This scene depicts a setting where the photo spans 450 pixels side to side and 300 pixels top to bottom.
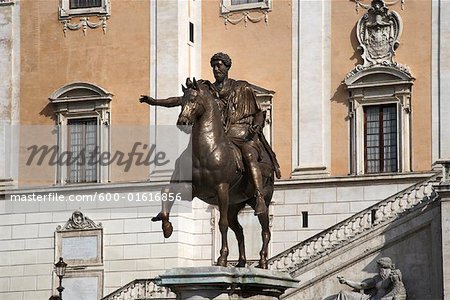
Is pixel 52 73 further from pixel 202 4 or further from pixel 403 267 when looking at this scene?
pixel 403 267

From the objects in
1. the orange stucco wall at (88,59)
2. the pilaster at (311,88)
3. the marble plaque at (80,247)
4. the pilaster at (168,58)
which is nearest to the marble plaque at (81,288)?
the marble plaque at (80,247)

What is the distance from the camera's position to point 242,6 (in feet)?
135

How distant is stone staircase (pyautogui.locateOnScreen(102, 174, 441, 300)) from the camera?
A: 3559 cm

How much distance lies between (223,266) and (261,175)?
1526mm

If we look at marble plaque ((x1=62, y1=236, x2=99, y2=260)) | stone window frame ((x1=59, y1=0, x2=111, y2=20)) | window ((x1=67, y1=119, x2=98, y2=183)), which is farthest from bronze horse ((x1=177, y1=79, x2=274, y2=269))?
stone window frame ((x1=59, y1=0, x2=111, y2=20))

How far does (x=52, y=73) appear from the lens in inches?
1668

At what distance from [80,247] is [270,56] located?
7.41 metres

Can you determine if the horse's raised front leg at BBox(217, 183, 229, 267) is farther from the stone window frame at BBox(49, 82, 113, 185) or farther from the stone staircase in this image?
the stone window frame at BBox(49, 82, 113, 185)

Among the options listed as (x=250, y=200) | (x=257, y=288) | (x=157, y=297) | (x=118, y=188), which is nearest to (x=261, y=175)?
(x=250, y=200)

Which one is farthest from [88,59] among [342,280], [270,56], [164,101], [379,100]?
[164,101]

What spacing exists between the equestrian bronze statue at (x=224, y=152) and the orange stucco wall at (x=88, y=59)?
1951 centimetres

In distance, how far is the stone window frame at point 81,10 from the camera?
4188 cm

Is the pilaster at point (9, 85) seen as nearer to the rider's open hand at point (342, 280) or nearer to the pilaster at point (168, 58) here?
the pilaster at point (168, 58)

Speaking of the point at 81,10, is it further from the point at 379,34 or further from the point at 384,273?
the point at 384,273
